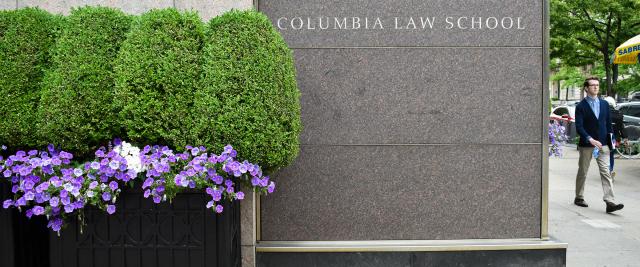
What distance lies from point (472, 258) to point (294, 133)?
7.22 ft

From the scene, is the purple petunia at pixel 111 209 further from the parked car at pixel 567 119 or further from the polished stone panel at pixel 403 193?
the parked car at pixel 567 119

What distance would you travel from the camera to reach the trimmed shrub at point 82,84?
3627 mm

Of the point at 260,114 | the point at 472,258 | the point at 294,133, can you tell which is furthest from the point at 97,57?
the point at 472,258

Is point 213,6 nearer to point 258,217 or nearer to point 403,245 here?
point 258,217

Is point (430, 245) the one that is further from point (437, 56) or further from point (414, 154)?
point (437, 56)

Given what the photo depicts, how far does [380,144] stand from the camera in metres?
5.10

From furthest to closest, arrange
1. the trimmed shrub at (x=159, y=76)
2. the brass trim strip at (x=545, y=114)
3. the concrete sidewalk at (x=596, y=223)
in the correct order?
the concrete sidewalk at (x=596, y=223), the brass trim strip at (x=545, y=114), the trimmed shrub at (x=159, y=76)

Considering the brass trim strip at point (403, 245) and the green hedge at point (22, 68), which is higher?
the green hedge at point (22, 68)

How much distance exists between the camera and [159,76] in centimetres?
363

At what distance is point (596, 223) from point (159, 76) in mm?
6421

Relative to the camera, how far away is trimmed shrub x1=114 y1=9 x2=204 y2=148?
362cm

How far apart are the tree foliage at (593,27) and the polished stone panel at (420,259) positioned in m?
21.1

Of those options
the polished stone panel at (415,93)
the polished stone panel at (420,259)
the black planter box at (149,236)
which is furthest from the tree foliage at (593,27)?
the black planter box at (149,236)

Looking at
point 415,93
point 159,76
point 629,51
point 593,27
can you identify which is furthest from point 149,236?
point 593,27
